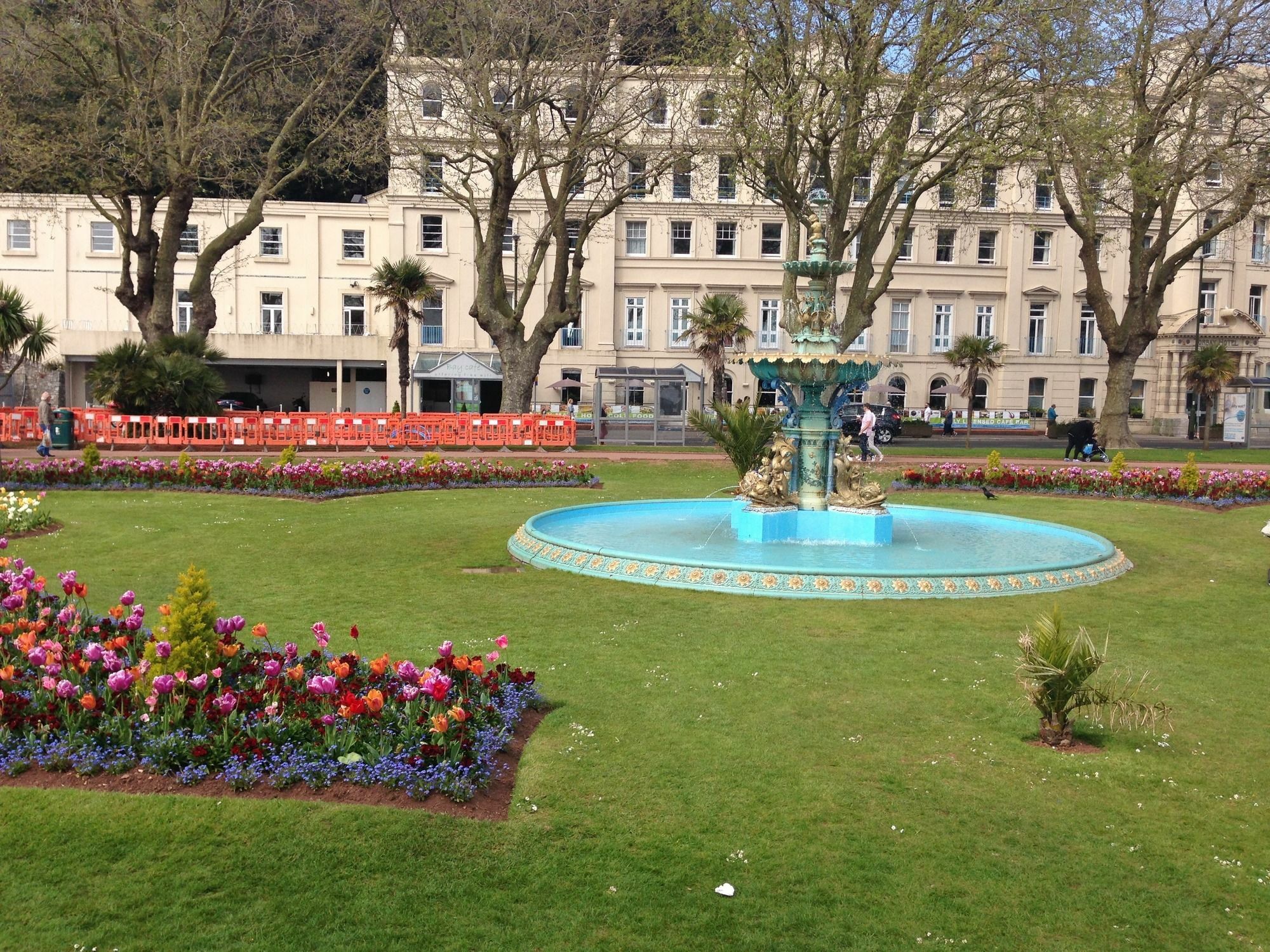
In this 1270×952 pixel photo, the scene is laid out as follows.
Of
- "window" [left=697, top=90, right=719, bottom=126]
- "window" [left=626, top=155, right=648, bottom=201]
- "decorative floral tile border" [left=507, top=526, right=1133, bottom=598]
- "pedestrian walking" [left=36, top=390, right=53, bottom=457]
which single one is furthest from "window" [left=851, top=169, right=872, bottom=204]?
"decorative floral tile border" [left=507, top=526, right=1133, bottom=598]

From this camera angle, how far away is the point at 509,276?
161 feet

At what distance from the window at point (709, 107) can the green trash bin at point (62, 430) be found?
18.6 m

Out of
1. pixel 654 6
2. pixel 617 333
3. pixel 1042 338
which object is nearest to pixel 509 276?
pixel 617 333

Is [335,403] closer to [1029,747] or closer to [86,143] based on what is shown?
[86,143]

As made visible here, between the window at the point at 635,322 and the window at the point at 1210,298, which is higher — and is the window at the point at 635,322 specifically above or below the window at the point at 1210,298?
below

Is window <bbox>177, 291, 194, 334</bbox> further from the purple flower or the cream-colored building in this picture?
the purple flower

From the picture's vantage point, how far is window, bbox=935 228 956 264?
168ft

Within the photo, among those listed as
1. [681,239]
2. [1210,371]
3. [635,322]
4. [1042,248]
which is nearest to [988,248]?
[1042,248]

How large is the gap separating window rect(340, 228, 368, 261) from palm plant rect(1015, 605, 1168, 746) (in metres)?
45.8

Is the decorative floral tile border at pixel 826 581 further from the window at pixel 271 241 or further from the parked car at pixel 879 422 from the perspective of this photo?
the window at pixel 271 241

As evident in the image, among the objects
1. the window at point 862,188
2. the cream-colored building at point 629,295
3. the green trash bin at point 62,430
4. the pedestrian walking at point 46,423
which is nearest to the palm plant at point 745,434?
the pedestrian walking at point 46,423

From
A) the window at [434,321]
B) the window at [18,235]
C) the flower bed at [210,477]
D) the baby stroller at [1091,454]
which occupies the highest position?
the window at [18,235]

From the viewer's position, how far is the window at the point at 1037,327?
52000mm

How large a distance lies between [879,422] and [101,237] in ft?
114
